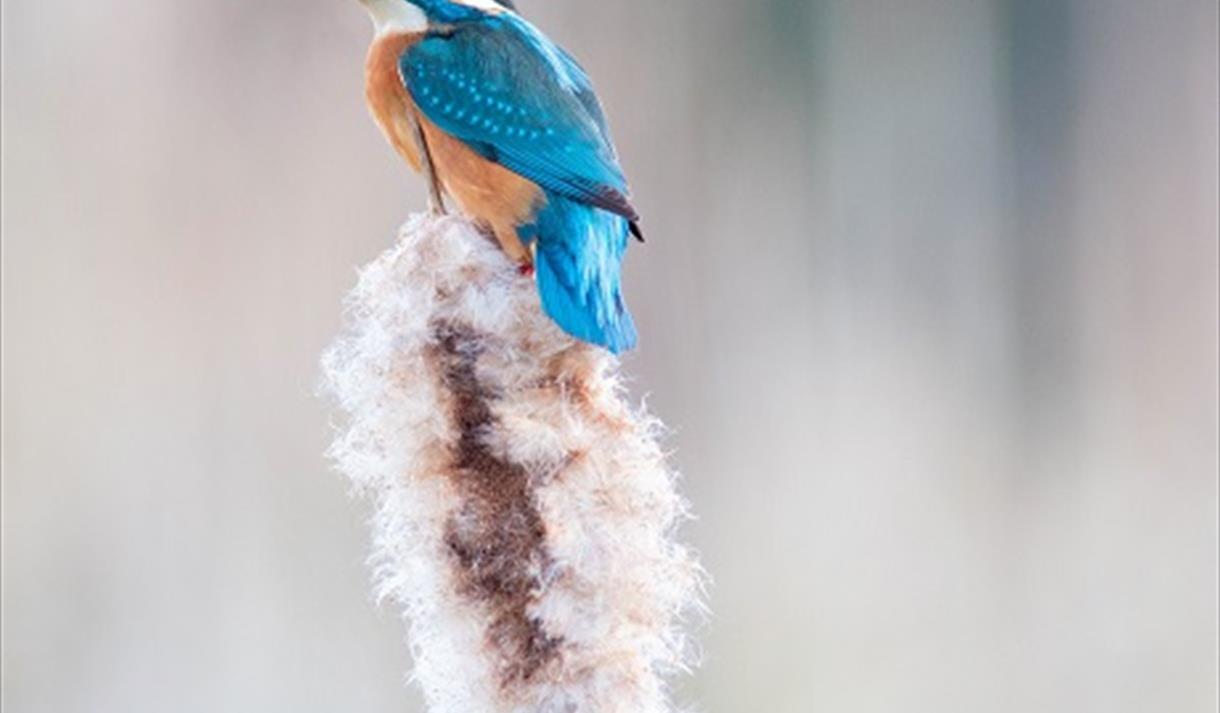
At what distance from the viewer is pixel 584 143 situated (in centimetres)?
163

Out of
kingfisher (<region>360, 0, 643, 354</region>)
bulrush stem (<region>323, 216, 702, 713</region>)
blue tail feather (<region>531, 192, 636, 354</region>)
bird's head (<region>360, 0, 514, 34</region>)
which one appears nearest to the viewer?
bulrush stem (<region>323, 216, 702, 713</region>)

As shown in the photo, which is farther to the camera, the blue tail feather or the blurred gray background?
the blurred gray background

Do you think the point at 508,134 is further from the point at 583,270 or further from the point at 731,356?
the point at 731,356

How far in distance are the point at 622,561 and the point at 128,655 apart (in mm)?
1982

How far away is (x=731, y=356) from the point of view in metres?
3.33

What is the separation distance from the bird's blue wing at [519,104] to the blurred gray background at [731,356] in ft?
4.21

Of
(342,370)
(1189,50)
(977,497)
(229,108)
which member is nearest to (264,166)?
(229,108)

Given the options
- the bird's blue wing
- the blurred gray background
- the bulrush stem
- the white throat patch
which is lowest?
the blurred gray background

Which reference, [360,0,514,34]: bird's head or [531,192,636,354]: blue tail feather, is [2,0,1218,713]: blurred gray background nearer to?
[360,0,514,34]: bird's head

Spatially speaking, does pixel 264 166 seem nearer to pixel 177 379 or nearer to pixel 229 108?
pixel 229 108

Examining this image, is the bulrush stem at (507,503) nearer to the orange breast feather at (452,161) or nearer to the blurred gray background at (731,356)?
the orange breast feather at (452,161)

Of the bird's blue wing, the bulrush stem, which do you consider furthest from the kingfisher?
the bulrush stem

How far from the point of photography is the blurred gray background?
3.06 metres

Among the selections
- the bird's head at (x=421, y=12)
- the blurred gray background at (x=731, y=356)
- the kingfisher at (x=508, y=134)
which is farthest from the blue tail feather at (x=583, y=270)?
the blurred gray background at (x=731, y=356)
